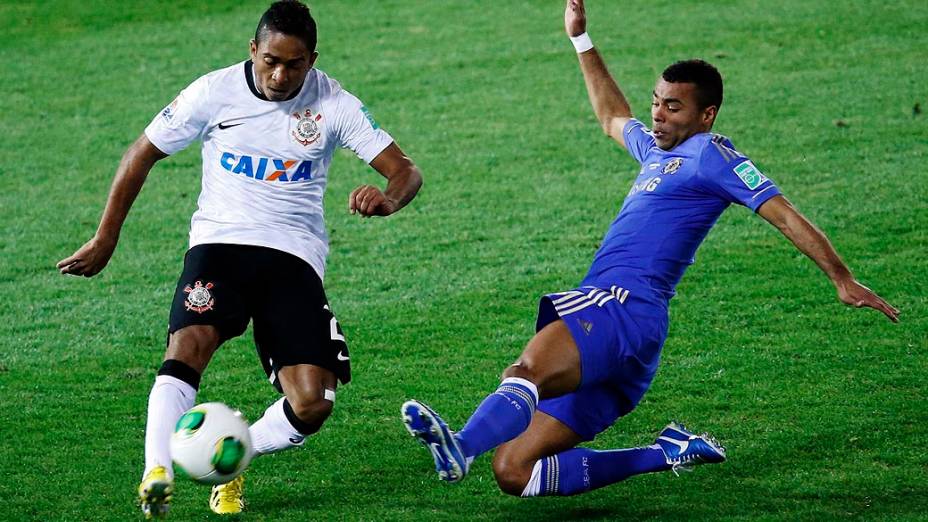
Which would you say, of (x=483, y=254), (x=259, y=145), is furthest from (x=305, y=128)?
(x=483, y=254)

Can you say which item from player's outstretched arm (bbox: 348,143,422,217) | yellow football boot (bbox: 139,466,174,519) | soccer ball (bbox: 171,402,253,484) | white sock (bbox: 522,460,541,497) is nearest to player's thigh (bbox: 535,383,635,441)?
white sock (bbox: 522,460,541,497)

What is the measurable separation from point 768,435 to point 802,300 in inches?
85.4

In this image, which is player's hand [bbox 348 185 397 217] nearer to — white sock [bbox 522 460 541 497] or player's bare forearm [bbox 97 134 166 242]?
player's bare forearm [bbox 97 134 166 242]

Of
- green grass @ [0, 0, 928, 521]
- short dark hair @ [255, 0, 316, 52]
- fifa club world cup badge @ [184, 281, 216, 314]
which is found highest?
short dark hair @ [255, 0, 316, 52]

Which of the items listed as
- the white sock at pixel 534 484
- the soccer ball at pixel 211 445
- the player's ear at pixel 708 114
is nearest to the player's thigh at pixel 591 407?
the white sock at pixel 534 484

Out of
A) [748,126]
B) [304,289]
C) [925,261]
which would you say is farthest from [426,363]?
[748,126]

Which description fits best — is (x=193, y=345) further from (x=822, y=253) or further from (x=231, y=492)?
(x=822, y=253)

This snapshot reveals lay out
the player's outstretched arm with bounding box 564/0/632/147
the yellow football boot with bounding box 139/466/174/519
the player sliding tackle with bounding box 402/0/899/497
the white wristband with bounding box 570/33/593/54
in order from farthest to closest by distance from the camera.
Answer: the white wristband with bounding box 570/33/593/54
the player's outstretched arm with bounding box 564/0/632/147
the player sliding tackle with bounding box 402/0/899/497
the yellow football boot with bounding box 139/466/174/519

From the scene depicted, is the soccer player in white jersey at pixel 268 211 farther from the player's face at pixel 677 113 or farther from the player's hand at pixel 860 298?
the player's hand at pixel 860 298

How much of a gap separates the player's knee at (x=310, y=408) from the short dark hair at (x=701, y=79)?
211 centimetres

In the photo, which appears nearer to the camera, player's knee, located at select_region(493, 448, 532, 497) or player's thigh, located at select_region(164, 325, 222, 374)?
player's thigh, located at select_region(164, 325, 222, 374)

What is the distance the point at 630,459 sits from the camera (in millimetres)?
5992

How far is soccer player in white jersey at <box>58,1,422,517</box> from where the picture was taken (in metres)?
5.86

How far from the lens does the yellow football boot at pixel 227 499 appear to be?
591 centimetres
